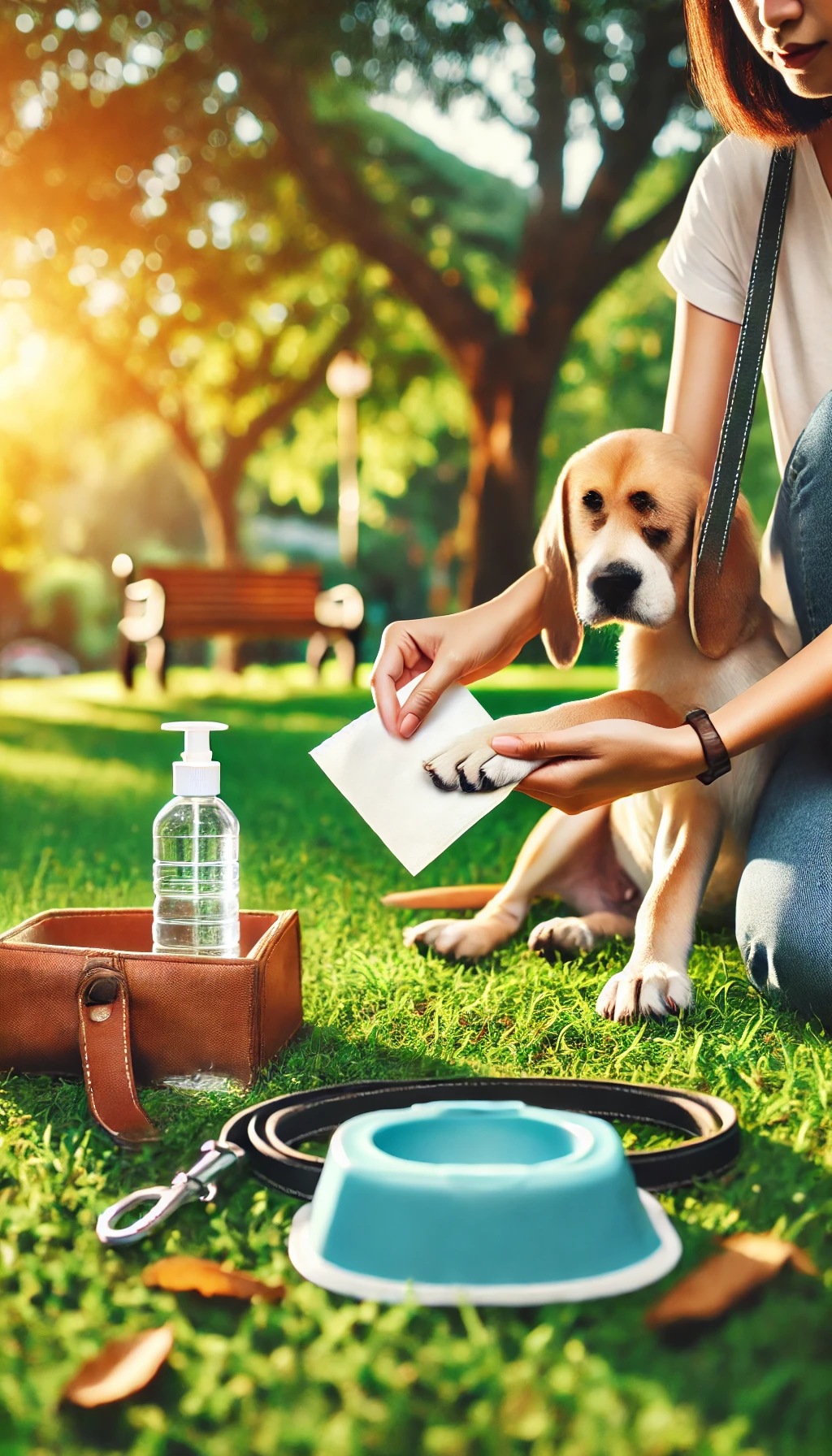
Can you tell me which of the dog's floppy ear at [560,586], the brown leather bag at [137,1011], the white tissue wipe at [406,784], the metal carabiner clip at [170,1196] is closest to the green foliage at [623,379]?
the dog's floppy ear at [560,586]

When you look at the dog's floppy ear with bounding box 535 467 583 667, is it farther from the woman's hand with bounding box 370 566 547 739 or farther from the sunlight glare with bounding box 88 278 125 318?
the sunlight glare with bounding box 88 278 125 318

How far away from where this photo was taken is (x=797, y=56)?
7.22ft

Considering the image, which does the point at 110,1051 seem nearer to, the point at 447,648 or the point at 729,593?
the point at 447,648

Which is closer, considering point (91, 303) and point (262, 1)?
point (262, 1)

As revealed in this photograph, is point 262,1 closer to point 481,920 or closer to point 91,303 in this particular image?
point 91,303

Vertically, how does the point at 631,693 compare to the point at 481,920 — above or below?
above

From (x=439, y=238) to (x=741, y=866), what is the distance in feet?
50.8

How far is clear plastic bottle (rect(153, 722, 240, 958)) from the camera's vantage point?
2.05 meters

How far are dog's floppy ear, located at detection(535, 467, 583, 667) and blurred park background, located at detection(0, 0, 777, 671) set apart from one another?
0.33 metres

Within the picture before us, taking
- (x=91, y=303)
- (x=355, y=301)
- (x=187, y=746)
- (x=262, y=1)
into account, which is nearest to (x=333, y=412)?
(x=355, y=301)

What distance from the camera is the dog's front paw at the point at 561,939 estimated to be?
8.94 ft

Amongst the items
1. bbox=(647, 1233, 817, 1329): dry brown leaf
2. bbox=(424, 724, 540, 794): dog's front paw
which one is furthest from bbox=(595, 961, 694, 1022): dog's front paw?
bbox=(647, 1233, 817, 1329): dry brown leaf

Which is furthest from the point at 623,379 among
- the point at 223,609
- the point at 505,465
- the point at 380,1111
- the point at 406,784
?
the point at 380,1111

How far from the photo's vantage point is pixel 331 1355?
1.19 metres
